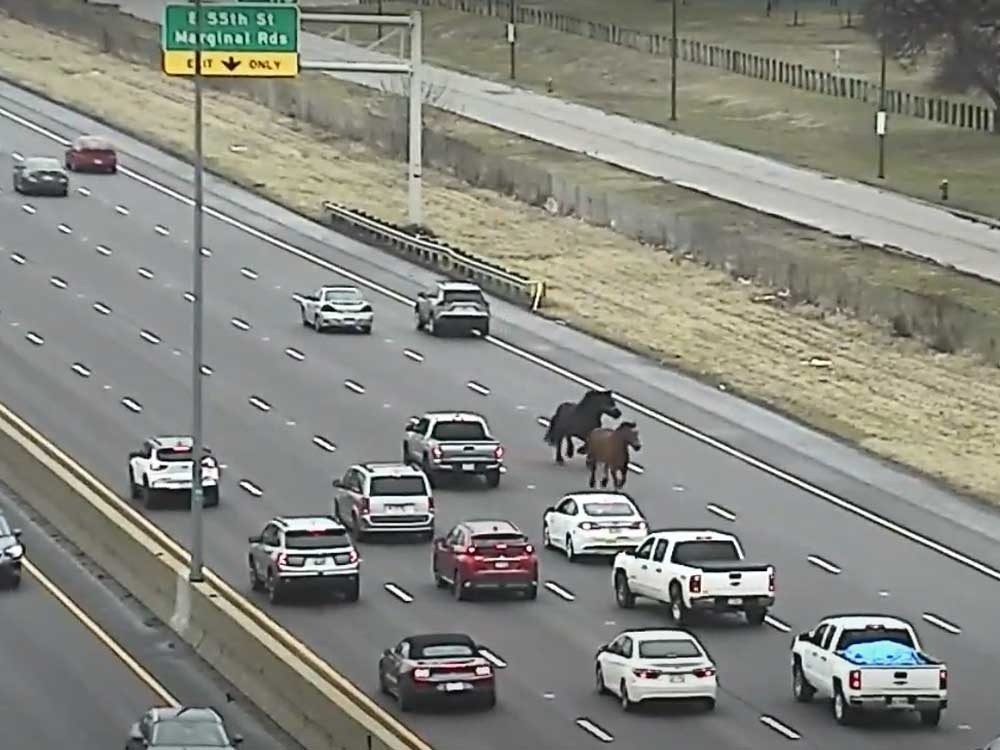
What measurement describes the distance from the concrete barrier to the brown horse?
9.87 meters

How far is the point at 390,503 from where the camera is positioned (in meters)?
59.4

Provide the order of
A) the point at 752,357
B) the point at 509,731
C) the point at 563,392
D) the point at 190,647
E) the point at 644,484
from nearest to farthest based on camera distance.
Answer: the point at 509,731 → the point at 190,647 → the point at 644,484 → the point at 563,392 → the point at 752,357

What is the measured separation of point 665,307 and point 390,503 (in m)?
30.9

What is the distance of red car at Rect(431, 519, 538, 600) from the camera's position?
5406cm

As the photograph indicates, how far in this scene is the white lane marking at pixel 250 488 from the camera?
63.9 metres

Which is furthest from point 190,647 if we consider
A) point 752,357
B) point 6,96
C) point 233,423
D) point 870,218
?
point 6,96

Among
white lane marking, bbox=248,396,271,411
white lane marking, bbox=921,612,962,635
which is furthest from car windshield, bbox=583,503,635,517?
white lane marking, bbox=248,396,271,411

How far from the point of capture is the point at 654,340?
277 feet

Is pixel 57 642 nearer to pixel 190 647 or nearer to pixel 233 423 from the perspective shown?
pixel 190 647

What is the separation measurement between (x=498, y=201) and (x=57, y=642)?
193 ft

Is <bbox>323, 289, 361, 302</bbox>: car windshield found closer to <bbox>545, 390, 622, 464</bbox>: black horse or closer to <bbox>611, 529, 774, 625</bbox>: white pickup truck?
<bbox>545, 390, 622, 464</bbox>: black horse

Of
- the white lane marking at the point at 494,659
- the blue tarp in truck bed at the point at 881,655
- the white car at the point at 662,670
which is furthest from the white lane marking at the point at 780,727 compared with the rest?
the white lane marking at the point at 494,659

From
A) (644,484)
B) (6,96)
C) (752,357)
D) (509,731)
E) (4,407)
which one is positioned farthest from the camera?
(6,96)

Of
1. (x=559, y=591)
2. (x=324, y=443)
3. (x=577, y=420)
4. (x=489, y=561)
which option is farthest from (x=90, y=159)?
(x=489, y=561)
